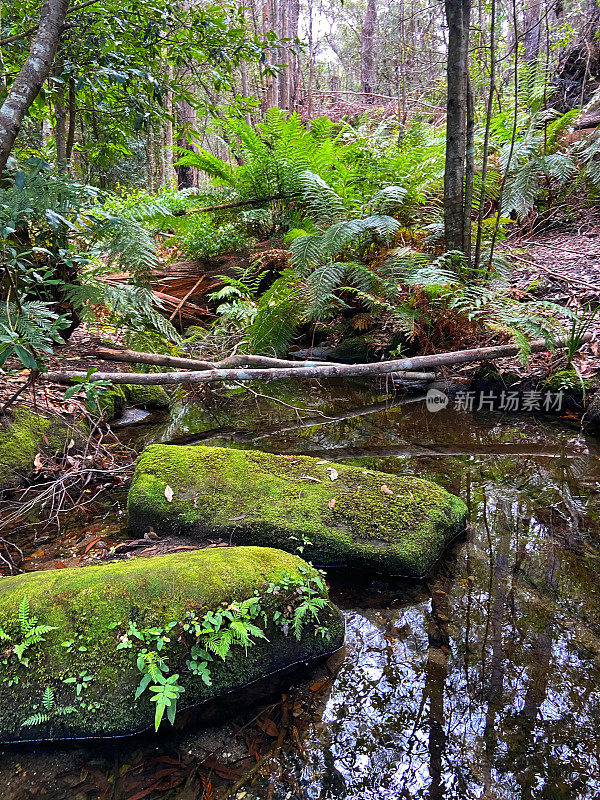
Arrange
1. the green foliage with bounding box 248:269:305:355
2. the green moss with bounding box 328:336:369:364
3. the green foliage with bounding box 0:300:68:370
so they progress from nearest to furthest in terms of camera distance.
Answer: the green foliage with bounding box 0:300:68:370
the green foliage with bounding box 248:269:305:355
the green moss with bounding box 328:336:369:364

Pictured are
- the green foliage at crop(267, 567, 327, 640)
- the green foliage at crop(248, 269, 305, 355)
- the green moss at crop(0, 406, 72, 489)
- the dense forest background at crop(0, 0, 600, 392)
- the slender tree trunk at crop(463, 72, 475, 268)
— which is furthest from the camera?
the green foliage at crop(248, 269, 305, 355)

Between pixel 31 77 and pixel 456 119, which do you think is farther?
pixel 456 119

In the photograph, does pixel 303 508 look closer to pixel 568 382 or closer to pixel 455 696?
pixel 455 696

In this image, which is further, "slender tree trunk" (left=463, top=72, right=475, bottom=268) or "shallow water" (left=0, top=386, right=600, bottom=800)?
"slender tree trunk" (left=463, top=72, right=475, bottom=268)

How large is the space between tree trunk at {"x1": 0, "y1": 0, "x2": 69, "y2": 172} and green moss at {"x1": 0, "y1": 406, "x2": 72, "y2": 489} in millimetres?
1670

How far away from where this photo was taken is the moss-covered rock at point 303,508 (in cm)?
231

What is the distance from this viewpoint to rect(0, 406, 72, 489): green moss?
9.55ft

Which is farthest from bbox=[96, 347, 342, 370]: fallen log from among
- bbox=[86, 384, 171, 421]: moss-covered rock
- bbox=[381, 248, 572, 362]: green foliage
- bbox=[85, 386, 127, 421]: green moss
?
bbox=[381, 248, 572, 362]: green foliage

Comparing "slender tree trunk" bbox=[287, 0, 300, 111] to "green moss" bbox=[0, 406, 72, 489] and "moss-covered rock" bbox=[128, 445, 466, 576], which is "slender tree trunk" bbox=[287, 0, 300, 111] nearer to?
"green moss" bbox=[0, 406, 72, 489]

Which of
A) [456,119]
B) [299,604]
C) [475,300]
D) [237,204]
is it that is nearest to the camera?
[299,604]

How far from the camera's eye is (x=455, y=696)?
1.69m

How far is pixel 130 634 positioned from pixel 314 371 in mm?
2426

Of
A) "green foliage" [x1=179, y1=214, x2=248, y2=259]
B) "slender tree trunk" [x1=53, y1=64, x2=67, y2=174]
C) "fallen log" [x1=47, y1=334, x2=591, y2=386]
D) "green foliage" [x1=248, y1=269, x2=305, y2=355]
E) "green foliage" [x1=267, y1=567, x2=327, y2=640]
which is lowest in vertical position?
"green foliage" [x1=267, y1=567, x2=327, y2=640]

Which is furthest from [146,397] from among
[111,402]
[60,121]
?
[60,121]
